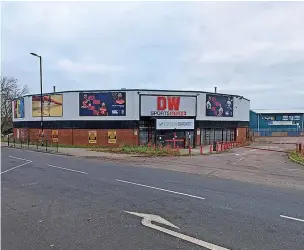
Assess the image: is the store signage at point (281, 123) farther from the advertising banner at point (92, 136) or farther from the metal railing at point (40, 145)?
the metal railing at point (40, 145)

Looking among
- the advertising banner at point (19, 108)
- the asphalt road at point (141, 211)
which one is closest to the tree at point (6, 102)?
the advertising banner at point (19, 108)

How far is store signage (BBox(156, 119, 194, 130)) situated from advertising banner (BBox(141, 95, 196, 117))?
4.09ft

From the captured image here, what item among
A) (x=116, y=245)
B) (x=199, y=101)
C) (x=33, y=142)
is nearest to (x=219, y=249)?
(x=116, y=245)

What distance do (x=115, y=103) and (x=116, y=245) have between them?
87.7ft

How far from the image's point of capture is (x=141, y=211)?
6859 millimetres

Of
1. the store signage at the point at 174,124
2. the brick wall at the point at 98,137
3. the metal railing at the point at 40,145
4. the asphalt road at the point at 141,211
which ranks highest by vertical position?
the store signage at the point at 174,124

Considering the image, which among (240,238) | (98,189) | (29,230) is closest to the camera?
(240,238)

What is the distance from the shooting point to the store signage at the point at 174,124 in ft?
98.4

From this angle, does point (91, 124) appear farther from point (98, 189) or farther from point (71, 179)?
point (98, 189)

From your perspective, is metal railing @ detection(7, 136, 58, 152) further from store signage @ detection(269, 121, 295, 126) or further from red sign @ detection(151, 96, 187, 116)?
store signage @ detection(269, 121, 295, 126)

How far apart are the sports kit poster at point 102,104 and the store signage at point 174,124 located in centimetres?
420

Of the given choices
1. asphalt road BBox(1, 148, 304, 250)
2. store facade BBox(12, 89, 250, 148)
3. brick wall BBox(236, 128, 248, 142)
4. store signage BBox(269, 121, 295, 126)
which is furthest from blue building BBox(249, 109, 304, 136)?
asphalt road BBox(1, 148, 304, 250)

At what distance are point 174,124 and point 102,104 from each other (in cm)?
837

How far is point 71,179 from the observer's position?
444 inches
